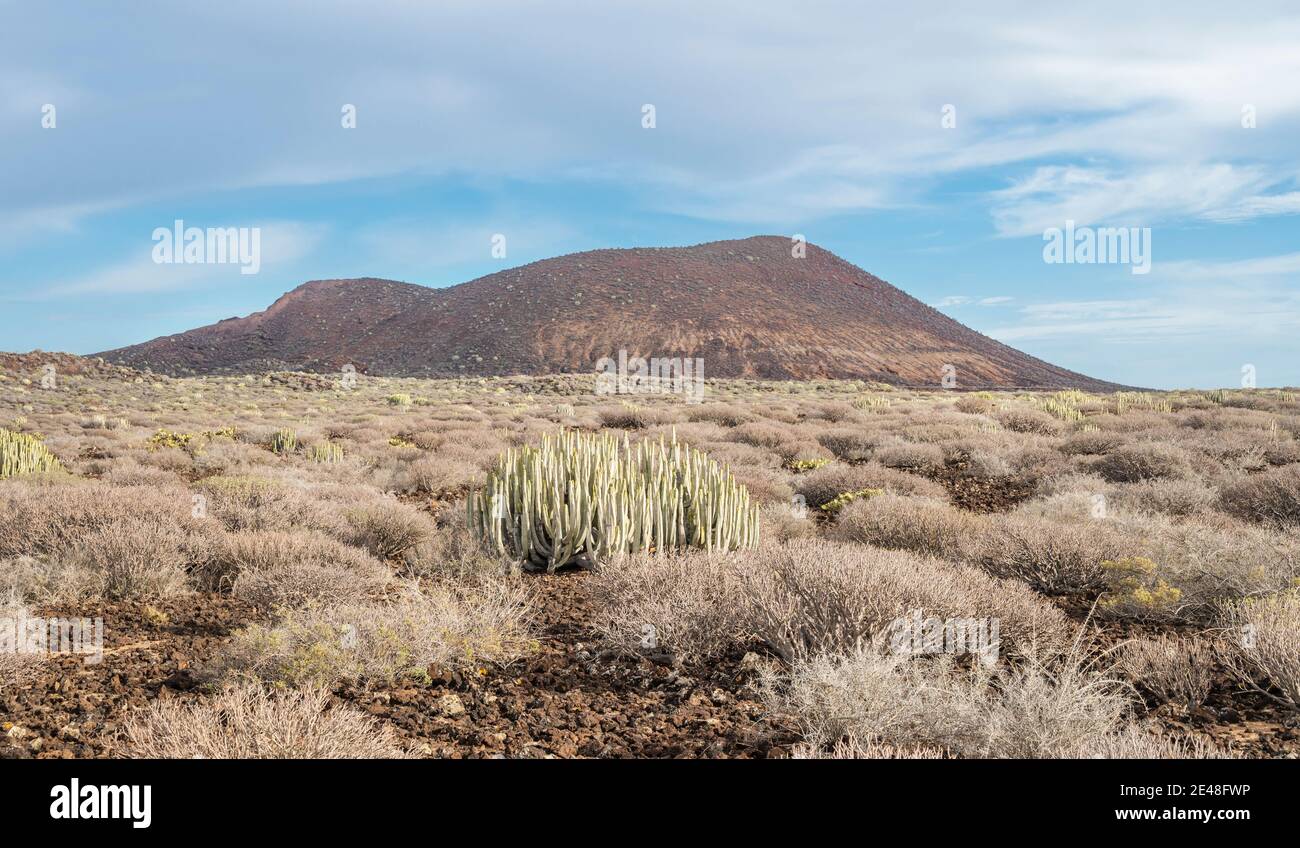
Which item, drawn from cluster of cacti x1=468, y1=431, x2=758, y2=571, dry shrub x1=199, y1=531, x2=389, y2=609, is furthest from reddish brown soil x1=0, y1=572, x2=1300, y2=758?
cluster of cacti x1=468, y1=431, x2=758, y2=571

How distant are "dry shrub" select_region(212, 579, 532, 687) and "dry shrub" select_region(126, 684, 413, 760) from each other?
0.39 metres

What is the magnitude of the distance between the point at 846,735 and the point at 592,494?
12.5ft

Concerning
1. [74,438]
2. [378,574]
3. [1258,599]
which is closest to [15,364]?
[74,438]

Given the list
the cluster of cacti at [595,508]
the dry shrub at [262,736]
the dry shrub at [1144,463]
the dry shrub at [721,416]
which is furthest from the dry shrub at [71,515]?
the dry shrub at [721,416]

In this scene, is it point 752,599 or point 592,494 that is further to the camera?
point 592,494

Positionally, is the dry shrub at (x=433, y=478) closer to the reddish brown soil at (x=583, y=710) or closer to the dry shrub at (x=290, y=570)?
the dry shrub at (x=290, y=570)

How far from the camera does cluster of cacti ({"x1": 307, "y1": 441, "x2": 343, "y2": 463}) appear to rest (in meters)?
12.7

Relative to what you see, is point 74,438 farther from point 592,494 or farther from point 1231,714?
A: point 1231,714

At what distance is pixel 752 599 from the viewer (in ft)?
14.7

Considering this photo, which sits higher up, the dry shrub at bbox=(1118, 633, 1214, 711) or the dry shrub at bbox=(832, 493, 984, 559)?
the dry shrub at bbox=(832, 493, 984, 559)

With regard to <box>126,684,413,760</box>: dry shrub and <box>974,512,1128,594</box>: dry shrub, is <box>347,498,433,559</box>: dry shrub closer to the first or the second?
<box>126,684,413,760</box>: dry shrub

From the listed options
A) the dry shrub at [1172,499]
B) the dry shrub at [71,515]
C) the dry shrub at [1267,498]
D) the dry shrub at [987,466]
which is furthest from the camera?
the dry shrub at [987,466]

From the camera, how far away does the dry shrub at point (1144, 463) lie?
34.8ft

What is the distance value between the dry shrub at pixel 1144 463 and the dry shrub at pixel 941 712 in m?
8.44
